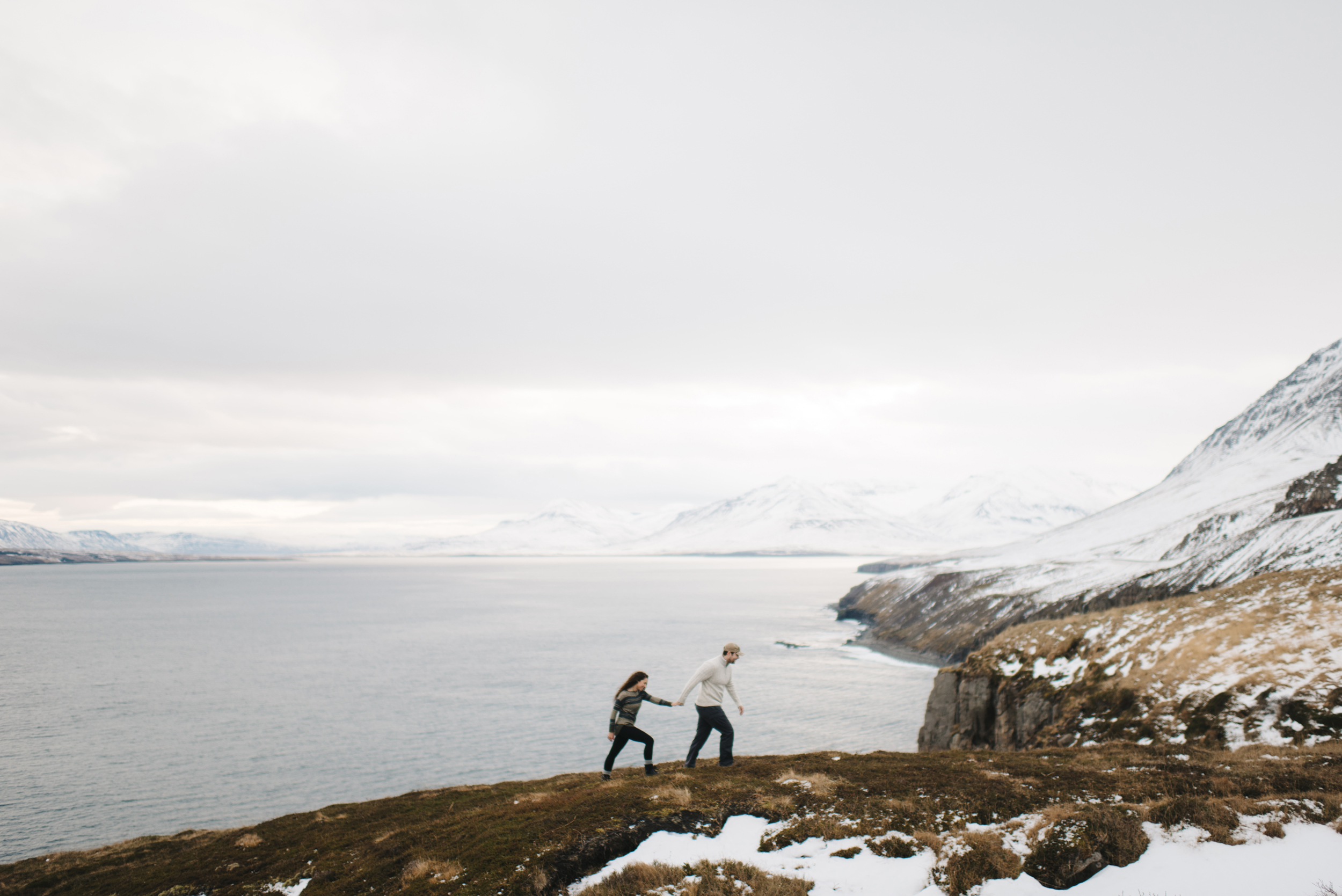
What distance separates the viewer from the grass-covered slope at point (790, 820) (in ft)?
39.0

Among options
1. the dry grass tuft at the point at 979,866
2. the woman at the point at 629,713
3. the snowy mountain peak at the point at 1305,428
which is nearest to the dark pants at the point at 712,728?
the woman at the point at 629,713

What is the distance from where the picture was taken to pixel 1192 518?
116062mm

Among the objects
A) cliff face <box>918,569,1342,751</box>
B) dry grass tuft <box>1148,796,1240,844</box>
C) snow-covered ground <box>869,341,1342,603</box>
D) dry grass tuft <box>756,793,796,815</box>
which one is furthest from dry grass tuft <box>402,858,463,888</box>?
snow-covered ground <box>869,341,1342,603</box>

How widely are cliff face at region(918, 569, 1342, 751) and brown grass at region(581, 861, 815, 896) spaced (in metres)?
18.8

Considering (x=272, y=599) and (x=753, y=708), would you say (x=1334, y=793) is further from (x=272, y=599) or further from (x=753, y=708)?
(x=272, y=599)

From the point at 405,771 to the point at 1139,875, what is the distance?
44759 mm

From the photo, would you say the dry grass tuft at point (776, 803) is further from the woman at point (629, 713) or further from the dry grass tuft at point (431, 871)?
the dry grass tuft at point (431, 871)

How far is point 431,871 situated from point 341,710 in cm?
5710

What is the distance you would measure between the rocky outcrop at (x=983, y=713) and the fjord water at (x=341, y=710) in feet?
44.0

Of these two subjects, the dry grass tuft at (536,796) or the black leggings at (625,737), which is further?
the black leggings at (625,737)

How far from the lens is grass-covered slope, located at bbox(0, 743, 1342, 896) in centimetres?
1188

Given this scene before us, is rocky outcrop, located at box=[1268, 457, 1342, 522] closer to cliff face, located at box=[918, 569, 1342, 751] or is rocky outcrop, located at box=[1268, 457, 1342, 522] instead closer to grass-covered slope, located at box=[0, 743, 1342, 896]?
cliff face, located at box=[918, 569, 1342, 751]

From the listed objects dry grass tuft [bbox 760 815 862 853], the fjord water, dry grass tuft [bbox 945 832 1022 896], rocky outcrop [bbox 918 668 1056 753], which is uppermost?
dry grass tuft [bbox 945 832 1022 896]

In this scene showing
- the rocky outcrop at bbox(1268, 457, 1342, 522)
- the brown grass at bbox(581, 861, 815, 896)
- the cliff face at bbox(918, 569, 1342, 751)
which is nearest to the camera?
the brown grass at bbox(581, 861, 815, 896)
